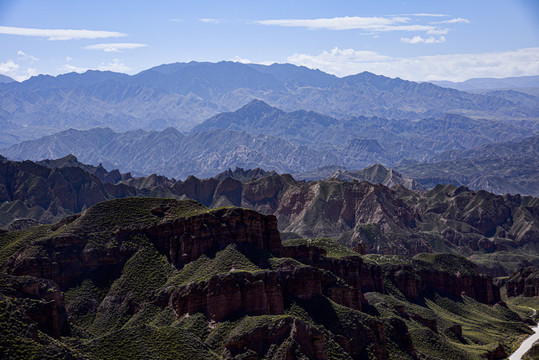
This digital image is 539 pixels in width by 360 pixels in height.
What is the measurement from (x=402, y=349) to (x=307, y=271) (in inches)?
841

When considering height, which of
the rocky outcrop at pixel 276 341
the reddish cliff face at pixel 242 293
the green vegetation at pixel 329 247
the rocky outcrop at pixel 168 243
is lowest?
the green vegetation at pixel 329 247

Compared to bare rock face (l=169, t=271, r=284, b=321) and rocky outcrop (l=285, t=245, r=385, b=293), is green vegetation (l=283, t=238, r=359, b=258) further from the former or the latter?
bare rock face (l=169, t=271, r=284, b=321)

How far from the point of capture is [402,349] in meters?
141

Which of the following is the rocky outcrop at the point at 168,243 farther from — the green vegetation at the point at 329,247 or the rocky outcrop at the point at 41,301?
the green vegetation at the point at 329,247

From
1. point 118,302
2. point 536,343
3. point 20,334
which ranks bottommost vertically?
point 536,343

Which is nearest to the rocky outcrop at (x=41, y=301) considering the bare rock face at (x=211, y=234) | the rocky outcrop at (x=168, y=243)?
the rocky outcrop at (x=168, y=243)

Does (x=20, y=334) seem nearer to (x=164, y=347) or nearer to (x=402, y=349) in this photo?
(x=164, y=347)

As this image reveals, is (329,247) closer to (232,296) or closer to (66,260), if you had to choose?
(66,260)

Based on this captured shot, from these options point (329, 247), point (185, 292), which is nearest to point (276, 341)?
point (185, 292)

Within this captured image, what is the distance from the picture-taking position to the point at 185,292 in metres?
128

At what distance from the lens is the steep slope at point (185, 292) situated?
11150 centimetres

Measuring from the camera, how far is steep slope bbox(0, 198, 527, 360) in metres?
112

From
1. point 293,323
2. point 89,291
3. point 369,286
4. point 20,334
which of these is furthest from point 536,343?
point 20,334

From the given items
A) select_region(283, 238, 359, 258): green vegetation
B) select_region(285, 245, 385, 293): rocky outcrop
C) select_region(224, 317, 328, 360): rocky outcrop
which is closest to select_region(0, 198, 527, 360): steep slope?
select_region(224, 317, 328, 360): rocky outcrop
